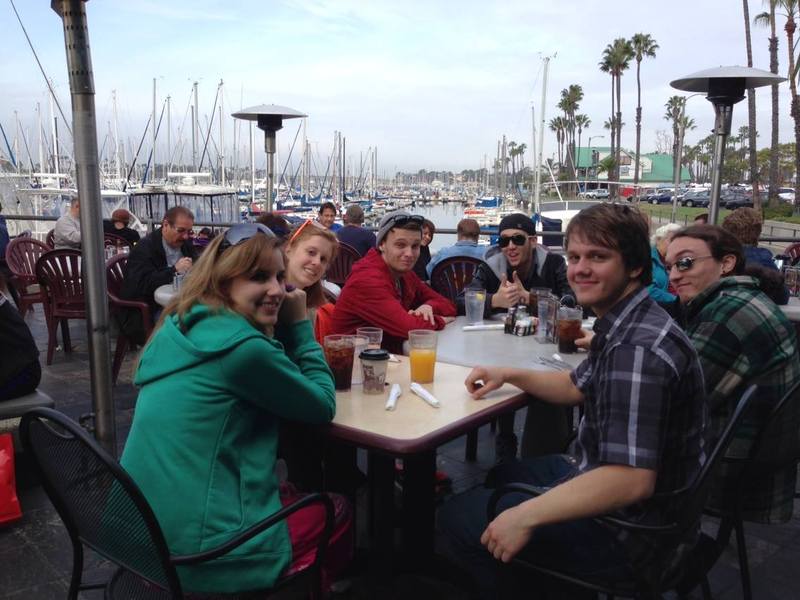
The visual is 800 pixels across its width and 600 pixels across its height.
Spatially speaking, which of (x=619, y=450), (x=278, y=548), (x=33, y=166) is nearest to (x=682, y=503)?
(x=619, y=450)

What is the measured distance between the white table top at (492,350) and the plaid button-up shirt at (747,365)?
1.97 feet

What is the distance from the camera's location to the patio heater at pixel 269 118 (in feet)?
22.1

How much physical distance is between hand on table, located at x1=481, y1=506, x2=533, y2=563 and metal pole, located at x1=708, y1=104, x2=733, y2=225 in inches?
195

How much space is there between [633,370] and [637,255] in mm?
356

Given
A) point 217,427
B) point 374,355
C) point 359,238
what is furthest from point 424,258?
point 217,427

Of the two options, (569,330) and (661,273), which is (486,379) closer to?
(569,330)

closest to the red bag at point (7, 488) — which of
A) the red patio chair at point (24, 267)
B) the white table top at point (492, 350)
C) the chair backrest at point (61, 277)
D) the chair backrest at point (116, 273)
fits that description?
the white table top at point (492, 350)

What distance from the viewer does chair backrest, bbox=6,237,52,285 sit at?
612cm

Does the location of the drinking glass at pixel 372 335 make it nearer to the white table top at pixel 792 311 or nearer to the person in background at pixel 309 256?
the person in background at pixel 309 256

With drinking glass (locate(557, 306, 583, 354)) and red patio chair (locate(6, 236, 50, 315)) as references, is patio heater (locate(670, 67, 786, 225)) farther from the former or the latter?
red patio chair (locate(6, 236, 50, 315))

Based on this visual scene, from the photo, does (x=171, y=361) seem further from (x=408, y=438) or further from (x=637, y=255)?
(x=637, y=255)

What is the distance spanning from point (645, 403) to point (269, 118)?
6252 mm

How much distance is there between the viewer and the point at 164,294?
4.38 meters

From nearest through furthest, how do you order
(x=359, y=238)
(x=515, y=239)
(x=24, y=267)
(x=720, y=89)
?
(x=515, y=239) < (x=720, y=89) < (x=24, y=267) < (x=359, y=238)
